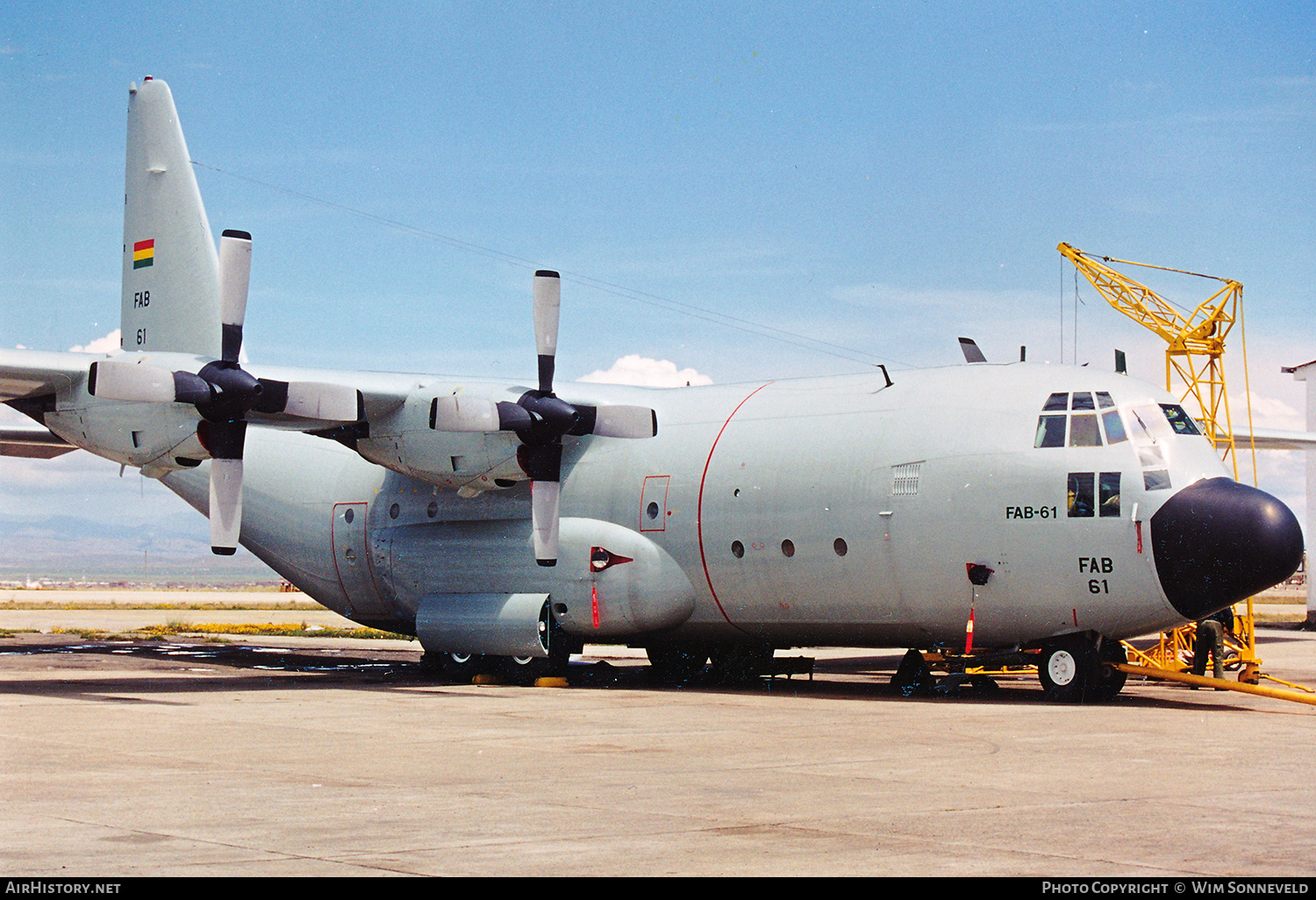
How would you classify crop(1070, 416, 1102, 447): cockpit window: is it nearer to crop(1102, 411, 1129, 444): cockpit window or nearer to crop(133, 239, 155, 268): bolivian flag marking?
crop(1102, 411, 1129, 444): cockpit window

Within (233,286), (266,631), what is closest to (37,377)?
(233,286)

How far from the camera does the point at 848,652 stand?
32750mm

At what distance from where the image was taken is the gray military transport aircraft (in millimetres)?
16391

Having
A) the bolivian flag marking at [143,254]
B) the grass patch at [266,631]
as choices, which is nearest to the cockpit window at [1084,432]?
the bolivian flag marking at [143,254]

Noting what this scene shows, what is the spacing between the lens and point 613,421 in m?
19.4

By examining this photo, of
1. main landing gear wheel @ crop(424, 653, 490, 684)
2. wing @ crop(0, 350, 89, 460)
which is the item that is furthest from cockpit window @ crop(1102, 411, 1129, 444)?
wing @ crop(0, 350, 89, 460)

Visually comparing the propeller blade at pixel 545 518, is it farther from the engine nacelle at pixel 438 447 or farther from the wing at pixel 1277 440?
the wing at pixel 1277 440

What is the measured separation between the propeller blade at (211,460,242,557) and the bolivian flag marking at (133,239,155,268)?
277 inches

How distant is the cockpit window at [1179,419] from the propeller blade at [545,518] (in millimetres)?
7965

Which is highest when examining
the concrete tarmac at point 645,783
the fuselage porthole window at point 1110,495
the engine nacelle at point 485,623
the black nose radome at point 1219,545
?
the fuselage porthole window at point 1110,495

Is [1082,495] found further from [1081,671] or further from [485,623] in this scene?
[485,623]

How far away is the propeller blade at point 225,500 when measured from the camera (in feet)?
57.9
